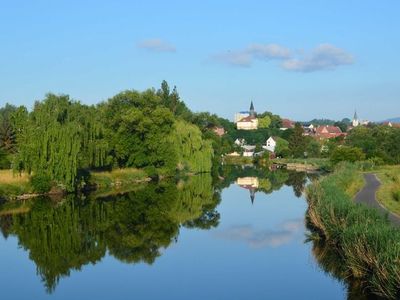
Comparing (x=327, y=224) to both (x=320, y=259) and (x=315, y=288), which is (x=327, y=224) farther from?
(x=315, y=288)

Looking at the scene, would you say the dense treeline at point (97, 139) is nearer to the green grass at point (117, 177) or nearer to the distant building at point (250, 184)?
the green grass at point (117, 177)

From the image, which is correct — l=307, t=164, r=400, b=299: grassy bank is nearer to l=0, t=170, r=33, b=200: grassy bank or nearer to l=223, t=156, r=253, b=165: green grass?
l=0, t=170, r=33, b=200: grassy bank

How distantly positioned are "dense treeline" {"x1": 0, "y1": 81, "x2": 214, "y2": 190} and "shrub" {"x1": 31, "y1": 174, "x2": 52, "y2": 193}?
0.08m

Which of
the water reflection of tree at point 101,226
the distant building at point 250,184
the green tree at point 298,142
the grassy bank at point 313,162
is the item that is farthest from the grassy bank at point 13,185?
the green tree at point 298,142

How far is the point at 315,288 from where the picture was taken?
16.0 meters

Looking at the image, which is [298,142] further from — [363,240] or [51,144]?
[363,240]

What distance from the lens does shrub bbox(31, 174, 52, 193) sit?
36.7 m

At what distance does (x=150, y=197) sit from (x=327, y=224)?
2062 cm

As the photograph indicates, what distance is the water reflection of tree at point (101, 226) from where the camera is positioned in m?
20.7

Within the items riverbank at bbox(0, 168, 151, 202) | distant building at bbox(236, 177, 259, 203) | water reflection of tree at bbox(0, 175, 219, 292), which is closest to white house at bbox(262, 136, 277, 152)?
distant building at bbox(236, 177, 259, 203)

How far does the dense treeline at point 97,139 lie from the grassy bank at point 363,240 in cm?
2093

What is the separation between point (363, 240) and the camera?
14477mm

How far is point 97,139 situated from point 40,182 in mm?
9721

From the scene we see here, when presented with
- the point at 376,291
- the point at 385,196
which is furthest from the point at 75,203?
the point at 376,291
